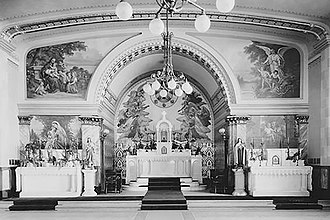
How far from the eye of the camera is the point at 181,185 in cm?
1795

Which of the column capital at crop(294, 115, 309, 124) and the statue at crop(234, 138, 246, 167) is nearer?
the statue at crop(234, 138, 246, 167)

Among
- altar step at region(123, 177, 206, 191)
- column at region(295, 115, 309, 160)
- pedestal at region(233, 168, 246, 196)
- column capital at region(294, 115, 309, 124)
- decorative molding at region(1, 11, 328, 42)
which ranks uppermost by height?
decorative molding at region(1, 11, 328, 42)

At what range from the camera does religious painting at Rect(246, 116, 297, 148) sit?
53.3 ft

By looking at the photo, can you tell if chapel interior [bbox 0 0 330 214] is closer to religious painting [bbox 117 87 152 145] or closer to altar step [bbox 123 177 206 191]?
altar step [bbox 123 177 206 191]

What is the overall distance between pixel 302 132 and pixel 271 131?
40.6 inches

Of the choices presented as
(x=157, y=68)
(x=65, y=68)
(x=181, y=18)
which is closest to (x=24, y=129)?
(x=65, y=68)

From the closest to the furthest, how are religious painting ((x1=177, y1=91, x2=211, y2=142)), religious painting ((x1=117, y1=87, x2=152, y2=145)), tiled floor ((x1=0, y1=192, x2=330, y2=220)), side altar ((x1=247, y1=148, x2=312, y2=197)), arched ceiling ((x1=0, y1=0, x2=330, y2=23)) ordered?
1. tiled floor ((x1=0, y1=192, x2=330, y2=220))
2. arched ceiling ((x1=0, y1=0, x2=330, y2=23))
3. side altar ((x1=247, y1=148, x2=312, y2=197))
4. religious painting ((x1=117, y1=87, x2=152, y2=145))
5. religious painting ((x1=177, y1=91, x2=211, y2=142))

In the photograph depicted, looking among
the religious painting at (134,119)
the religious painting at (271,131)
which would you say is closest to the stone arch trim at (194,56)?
the religious painting at (271,131)

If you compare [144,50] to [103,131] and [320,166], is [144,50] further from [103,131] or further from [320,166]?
[320,166]

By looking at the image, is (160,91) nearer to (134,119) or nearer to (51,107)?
(51,107)

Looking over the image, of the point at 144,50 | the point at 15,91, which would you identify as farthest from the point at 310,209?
the point at 15,91

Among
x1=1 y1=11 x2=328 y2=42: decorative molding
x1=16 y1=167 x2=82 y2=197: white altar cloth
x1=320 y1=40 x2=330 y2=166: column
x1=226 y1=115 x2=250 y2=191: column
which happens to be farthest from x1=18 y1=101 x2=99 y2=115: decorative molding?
x1=320 y1=40 x2=330 y2=166: column

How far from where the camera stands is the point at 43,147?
16203 millimetres

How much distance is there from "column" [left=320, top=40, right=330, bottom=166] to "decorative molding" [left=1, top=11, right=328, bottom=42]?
2.21ft
